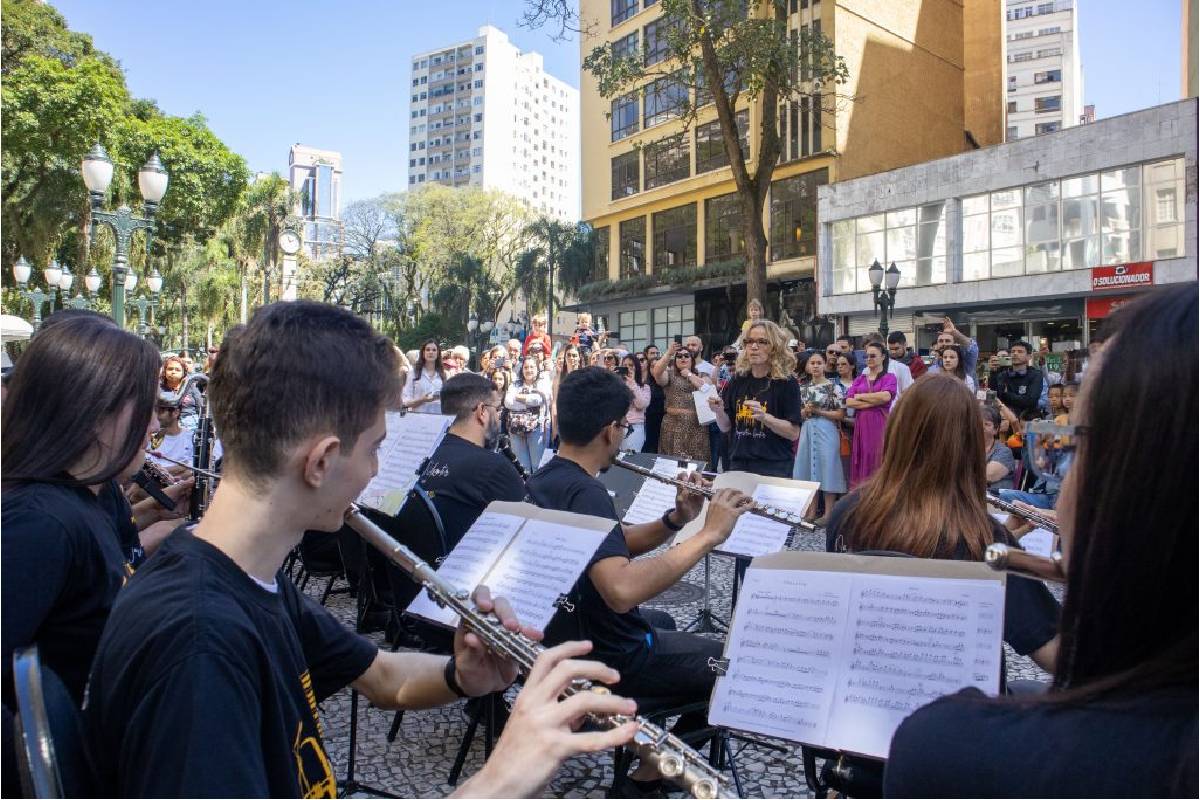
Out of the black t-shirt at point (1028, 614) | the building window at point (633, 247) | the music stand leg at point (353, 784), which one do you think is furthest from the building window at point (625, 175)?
the black t-shirt at point (1028, 614)

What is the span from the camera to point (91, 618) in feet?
5.99

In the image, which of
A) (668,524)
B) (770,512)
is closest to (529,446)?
(668,524)

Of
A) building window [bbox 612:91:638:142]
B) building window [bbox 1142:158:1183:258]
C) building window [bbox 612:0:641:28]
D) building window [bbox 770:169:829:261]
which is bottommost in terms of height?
building window [bbox 1142:158:1183:258]

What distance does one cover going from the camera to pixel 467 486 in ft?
13.0

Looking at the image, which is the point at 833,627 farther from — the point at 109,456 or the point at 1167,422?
the point at 109,456

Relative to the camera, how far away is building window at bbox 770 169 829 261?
28.6m

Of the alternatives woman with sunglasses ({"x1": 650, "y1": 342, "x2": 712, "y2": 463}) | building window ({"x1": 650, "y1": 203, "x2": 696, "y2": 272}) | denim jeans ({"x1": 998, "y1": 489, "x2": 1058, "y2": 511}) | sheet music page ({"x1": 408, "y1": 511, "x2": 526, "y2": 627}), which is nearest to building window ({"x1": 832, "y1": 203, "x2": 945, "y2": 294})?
building window ({"x1": 650, "y1": 203, "x2": 696, "y2": 272})

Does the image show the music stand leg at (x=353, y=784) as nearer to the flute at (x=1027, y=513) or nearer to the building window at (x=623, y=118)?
the flute at (x=1027, y=513)

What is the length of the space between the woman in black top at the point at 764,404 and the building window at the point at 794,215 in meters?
23.2

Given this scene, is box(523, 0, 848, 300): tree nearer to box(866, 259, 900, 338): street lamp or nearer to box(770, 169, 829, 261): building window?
box(866, 259, 900, 338): street lamp

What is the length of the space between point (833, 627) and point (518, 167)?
127973mm

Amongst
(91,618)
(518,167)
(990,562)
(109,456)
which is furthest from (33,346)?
(518,167)

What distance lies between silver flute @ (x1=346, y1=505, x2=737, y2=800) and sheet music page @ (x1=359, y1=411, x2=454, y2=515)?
1.62m

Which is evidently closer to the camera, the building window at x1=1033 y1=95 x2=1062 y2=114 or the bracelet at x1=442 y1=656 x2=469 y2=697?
the bracelet at x1=442 y1=656 x2=469 y2=697
